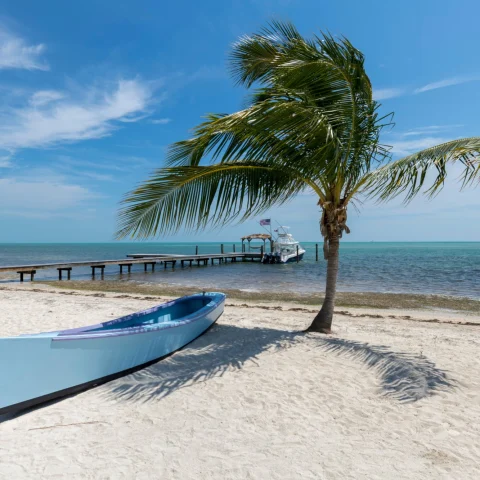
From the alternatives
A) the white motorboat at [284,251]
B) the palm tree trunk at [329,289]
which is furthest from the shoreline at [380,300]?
the white motorboat at [284,251]

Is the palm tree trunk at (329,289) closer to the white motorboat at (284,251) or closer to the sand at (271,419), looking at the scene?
the sand at (271,419)

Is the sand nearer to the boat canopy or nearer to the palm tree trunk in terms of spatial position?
the palm tree trunk

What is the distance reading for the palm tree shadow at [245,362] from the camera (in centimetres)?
441

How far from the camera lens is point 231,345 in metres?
6.29

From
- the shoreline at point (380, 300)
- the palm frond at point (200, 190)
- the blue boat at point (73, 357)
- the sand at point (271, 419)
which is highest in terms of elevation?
the palm frond at point (200, 190)

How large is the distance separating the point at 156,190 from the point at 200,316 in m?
2.46

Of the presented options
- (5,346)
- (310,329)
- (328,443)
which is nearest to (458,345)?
(310,329)

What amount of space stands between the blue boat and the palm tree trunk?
2565 mm

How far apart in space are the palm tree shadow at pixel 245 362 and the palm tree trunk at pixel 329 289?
1.23 ft

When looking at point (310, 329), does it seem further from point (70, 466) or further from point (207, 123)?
point (70, 466)

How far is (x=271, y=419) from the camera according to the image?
374 cm

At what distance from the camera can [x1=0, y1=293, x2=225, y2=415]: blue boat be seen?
3588 mm

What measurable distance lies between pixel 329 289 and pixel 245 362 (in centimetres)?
217

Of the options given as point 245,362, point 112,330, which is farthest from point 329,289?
point 112,330
